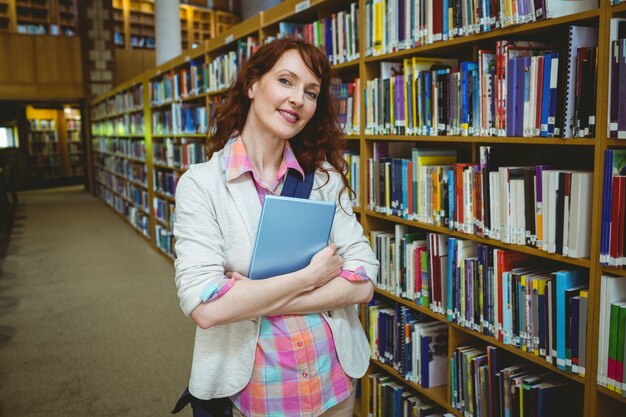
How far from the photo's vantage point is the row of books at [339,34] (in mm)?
2664

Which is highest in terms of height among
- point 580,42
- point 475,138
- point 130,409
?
point 580,42

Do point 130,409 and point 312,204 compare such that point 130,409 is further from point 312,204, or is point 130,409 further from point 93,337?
point 312,204

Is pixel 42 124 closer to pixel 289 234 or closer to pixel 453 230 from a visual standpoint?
pixel 453 230

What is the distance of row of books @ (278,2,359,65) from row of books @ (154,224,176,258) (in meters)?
3.52

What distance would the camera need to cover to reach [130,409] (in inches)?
110

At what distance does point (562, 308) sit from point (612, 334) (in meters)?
0.18

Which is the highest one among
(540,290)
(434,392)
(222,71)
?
(222,71)

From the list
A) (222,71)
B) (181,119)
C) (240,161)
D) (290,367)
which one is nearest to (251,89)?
(240,161)

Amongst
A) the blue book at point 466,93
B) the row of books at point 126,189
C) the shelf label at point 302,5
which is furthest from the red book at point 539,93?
the row of books at point 126,189

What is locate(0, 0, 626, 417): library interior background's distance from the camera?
1.56 meters

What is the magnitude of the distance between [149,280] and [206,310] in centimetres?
442

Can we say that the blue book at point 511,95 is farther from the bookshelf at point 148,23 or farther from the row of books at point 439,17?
the bookshelf at point 148,23

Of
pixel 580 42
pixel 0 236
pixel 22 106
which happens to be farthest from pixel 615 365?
pixel 22 106

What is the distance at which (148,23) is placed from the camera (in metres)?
13.8
